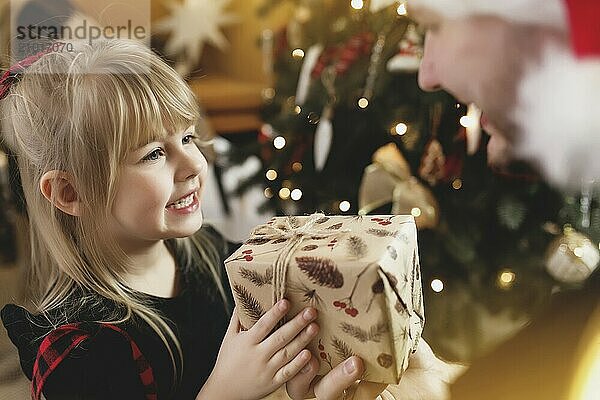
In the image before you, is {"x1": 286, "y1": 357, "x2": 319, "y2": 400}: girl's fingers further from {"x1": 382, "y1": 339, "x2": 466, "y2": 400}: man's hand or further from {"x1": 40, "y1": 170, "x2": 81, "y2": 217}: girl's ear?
{"x1": 40, "y1": 170, "x2": 81, "y2": 217}: girl's ear

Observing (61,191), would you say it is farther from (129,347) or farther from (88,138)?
(129,347)

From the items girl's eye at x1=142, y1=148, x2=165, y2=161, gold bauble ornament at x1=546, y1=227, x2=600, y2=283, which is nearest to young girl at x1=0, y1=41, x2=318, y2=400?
girl's eye at x1=142, y1=148, x2=165, y2=161

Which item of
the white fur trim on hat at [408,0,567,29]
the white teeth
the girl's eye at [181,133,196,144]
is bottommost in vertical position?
the white teeth

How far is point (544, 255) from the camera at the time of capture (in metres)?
1.02

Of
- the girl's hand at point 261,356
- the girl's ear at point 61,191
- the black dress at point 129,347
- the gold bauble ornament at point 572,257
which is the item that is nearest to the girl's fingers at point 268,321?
the girl's hand at point 261,356

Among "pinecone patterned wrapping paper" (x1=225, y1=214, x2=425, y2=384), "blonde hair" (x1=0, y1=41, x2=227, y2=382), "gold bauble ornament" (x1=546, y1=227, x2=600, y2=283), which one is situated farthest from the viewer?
"gold bauble ornament" (x1=546, y1=227, x2=600, y2=283)

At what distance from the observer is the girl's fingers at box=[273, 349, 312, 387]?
2.31ft

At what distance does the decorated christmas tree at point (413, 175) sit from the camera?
33.4 inches

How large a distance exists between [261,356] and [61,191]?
0.86ft

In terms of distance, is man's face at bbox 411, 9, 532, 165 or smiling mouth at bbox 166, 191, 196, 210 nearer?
man's face at bbox 411, 9, 532, 165

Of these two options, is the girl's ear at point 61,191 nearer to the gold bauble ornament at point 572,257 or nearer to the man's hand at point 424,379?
the man's hand at point 424,379

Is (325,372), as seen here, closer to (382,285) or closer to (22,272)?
(382,285)

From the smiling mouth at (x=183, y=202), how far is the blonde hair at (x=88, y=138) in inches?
2.3

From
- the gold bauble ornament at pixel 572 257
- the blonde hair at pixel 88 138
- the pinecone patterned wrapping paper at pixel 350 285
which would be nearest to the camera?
the pinecone patterned wrapping paper at pixel 350 285
